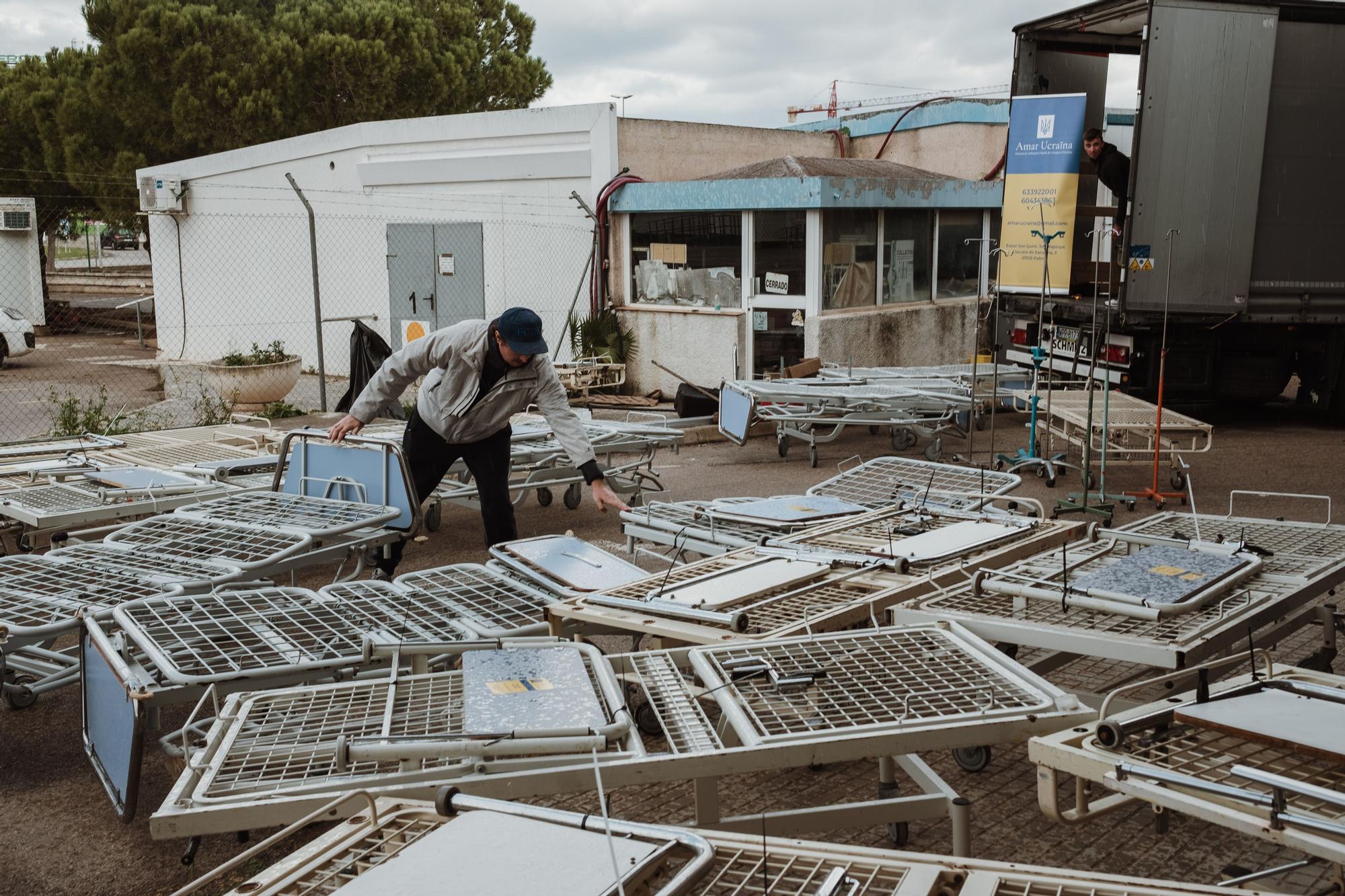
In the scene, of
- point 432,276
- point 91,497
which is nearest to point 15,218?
point 432,276

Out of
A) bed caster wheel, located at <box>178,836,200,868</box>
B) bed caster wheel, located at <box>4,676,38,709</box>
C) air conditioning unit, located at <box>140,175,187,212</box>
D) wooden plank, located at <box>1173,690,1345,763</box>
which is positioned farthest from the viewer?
air conditioning unit, located at <box>140,175,187,212</box>

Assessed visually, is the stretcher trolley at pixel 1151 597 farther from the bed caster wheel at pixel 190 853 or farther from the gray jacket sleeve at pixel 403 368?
the gray jacket sleeve at pixel 403 368

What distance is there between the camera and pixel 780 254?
13.1 meters

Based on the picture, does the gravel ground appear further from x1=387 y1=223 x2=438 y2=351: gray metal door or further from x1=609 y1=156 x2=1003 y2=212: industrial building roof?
x1=387 y1=223 x2=438 y2=351: gray metal door

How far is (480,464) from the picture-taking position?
5.87m

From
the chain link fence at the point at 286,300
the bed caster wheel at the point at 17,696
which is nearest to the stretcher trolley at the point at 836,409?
the chain link fence at the point at 286,300

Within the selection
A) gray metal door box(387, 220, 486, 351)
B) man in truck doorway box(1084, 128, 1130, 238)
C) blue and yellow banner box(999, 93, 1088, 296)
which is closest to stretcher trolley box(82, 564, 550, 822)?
blue and yellow banner box(999, 93, 1088, 296)

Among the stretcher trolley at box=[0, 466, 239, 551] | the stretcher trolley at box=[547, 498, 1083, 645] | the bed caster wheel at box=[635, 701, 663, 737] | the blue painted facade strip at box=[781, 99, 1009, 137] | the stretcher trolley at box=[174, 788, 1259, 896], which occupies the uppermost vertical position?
the blue painted facade strip at box=[781, 99, 1009, 137]

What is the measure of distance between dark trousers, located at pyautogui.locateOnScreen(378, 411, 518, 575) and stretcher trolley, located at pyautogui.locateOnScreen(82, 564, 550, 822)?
1.60m

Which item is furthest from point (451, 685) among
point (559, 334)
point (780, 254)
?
point (559, 334)

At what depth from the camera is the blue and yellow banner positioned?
10734 millimetres

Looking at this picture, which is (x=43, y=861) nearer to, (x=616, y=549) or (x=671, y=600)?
(x=671, y=600)

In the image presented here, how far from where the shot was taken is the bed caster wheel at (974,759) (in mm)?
3936

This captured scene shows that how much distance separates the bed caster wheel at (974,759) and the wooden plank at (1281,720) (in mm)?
1369
